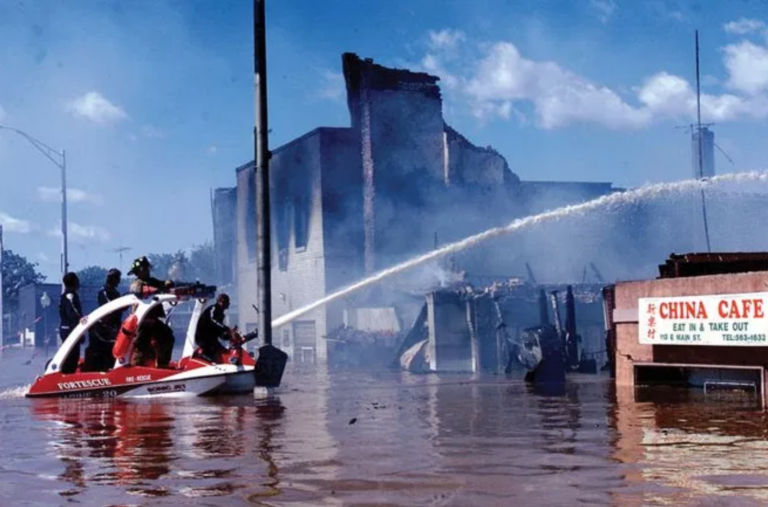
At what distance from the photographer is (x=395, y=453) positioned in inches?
347

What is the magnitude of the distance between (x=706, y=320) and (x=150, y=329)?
7.99 meters

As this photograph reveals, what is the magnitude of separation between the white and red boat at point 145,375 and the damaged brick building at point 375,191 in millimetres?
27014

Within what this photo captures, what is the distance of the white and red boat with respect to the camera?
16125 mm

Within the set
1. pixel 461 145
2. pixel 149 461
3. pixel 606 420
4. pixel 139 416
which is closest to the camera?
pixel 149 461

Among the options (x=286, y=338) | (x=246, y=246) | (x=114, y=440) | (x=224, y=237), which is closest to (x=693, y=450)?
(x=114, y=440)

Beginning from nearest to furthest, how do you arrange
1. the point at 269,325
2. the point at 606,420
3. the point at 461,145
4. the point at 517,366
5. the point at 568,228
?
the point at 606,420
the point at 269,325
the point at 517,366
the point at 461,145
the point at 568,228

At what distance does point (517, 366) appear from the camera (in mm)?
27656

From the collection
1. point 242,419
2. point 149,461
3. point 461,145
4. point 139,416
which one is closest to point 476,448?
point 149,461

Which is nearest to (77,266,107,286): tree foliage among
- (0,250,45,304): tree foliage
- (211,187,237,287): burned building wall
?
(0,250,45,304): tree foliage

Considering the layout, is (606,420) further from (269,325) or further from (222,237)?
(222,237)

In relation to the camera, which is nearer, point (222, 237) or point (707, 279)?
point (707, 279)

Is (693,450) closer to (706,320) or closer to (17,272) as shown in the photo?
(706,320)

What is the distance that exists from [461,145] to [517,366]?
812 inches

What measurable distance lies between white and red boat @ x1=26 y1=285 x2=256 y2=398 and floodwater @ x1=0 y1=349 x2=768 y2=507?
1.50 meters
